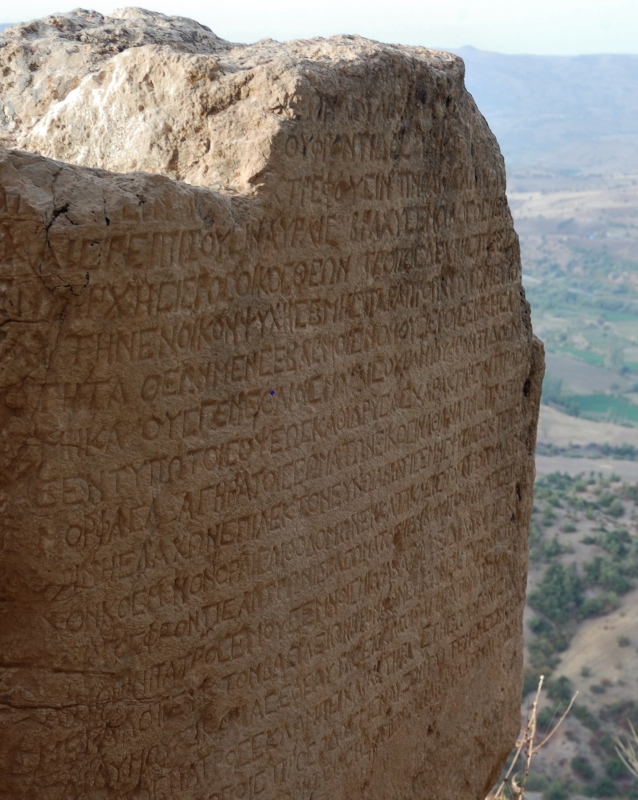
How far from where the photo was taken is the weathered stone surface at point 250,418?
2287 mm

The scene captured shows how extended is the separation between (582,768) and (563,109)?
6414 centimetres

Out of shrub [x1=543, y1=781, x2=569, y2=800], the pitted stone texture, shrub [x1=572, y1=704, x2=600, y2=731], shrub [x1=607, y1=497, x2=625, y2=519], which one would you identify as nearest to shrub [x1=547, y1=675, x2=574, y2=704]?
shrub [x1=572, y1=704, x2=600, y2=731]

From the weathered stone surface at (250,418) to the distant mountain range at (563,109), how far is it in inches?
2237

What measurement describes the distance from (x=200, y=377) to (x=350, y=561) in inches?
33.0

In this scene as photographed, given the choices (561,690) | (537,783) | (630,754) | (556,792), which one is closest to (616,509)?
(561,690)

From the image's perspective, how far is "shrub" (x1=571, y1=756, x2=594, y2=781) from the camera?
11711mm

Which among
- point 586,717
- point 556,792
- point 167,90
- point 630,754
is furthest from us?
point 586,717

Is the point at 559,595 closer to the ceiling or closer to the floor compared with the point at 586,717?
closer to the ceiling

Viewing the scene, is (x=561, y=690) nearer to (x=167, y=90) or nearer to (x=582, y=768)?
(x=582, y=768)

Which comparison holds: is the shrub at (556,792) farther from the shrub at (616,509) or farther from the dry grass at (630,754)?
the shrub at (616,509)

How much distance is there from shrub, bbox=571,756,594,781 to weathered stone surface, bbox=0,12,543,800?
909 centimetres

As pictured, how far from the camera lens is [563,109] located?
227 ft

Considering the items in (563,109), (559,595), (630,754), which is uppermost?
(630,754)

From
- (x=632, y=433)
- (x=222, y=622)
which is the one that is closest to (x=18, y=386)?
(x=222, y=622)
